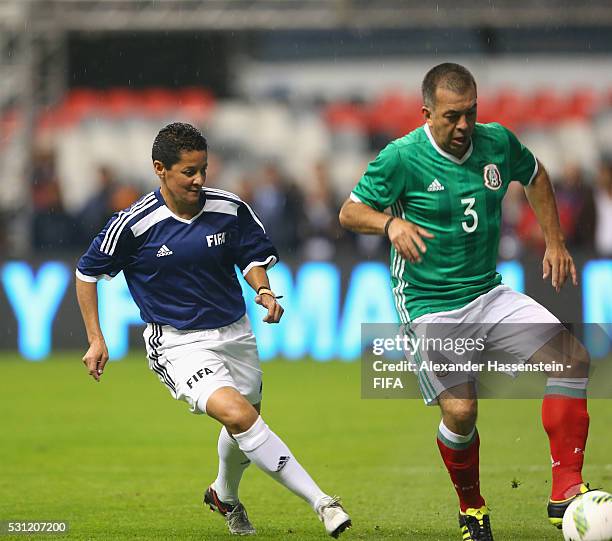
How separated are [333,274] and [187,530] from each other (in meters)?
8.55

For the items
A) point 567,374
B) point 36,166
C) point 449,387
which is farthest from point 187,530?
point 36,166

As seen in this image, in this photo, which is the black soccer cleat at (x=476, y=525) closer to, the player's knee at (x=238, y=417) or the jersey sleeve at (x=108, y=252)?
the player's knee at (x=238, y=417)

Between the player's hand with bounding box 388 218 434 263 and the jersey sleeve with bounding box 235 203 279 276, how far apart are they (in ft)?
3.45

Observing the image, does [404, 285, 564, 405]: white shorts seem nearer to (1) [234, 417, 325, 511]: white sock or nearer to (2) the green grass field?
(1) [234, 417, 325, 511]: white sock

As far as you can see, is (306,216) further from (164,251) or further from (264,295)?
(264,295)

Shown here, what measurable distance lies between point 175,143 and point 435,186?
1.29 m

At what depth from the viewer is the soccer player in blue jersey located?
642cm

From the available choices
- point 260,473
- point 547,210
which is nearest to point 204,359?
point 547,210

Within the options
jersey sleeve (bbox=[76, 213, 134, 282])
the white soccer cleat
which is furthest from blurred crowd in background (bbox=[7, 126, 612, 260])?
the white soccer cleat

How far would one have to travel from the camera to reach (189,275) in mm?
6613

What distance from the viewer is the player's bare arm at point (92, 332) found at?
6344 millimetres

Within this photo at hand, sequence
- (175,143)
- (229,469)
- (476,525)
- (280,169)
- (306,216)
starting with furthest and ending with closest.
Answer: (280,169)
(306,216)
(229,469)
(175,143)
(476,525)

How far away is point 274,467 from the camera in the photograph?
604 cm

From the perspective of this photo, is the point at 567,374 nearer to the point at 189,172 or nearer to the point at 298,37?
the point at 189,172
